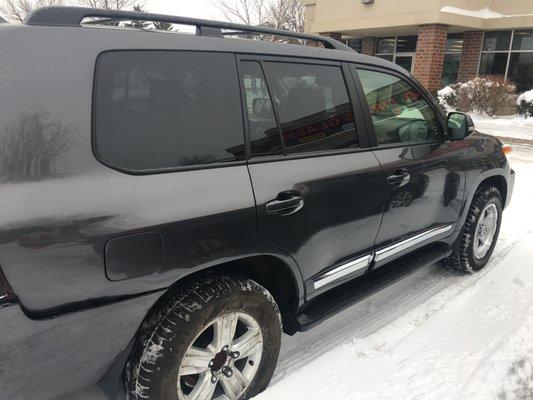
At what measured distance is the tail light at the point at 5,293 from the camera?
60.7 inches

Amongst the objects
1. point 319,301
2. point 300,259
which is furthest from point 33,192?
point 319,301

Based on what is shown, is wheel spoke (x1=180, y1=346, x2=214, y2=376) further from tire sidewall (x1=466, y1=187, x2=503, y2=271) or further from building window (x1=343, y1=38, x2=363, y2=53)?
building window (x1=343, y1=38, x2=363, y2=53)

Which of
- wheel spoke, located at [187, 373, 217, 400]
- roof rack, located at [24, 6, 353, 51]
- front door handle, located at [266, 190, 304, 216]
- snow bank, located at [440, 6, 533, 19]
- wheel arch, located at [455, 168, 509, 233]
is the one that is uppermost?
snow bank, located at [440, 6, 533, 19]

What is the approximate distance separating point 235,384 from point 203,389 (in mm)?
194

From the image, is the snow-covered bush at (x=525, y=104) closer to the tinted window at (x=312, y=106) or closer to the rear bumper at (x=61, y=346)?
the tinted window at (x=312, y=106)

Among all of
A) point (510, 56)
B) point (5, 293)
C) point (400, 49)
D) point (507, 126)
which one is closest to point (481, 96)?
point (507, 126)

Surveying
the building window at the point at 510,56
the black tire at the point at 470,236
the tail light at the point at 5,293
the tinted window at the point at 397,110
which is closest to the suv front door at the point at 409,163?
the tinted window at the point at 397,110

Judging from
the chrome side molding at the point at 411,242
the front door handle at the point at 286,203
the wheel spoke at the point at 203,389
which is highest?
the front door handle at the point at 286,203

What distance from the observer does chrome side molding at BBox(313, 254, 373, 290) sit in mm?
2674

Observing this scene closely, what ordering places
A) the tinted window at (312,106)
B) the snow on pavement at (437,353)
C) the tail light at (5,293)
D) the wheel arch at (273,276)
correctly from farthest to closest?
the snow on pavement at (437,353) → the tinted window at (312,106) → the wheel arch at (273,276) → the tail light at (5,293)

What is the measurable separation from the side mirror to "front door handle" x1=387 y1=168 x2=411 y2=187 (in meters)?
0.73

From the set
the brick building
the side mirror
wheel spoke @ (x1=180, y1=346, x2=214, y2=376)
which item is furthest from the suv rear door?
the brick building

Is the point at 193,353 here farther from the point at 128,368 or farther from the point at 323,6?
the point at 323,6

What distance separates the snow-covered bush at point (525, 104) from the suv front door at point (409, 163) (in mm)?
10738
